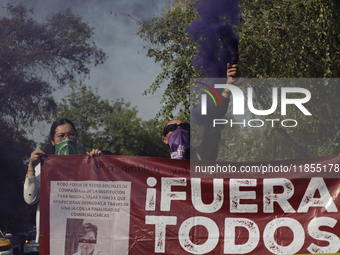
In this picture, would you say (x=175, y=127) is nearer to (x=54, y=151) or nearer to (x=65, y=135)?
(x=65, y=135)

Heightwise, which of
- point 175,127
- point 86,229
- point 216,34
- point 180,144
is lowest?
point 86,229

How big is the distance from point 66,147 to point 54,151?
0.21 metres

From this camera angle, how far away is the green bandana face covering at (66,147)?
483 cm

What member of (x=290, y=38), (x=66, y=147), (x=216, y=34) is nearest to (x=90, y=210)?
(x=66, y=147)

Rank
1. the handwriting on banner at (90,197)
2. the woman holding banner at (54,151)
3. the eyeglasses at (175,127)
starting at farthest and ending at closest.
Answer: the eyeglasses at (175,127)
the handwriting on banner at (90,197)
the woman holding banner at (54,151)

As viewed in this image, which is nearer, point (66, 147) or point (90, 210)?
point (90, 210)

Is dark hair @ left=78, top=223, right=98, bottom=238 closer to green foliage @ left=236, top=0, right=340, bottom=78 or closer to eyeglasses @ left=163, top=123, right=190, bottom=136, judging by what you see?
eyeglasses @ left=163, top=123, right=190, bottom=136

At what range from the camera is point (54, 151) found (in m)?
4.96

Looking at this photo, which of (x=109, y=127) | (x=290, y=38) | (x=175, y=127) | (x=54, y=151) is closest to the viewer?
(x=54, y=151)

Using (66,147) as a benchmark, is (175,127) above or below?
above

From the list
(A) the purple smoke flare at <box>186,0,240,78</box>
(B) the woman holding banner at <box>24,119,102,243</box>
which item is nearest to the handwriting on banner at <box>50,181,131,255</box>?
(B) the woman holding banner at <box>24,119,102,243</box>

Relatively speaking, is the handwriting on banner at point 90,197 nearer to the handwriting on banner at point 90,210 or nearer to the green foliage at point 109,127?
the handwriting on banner at point 90,210

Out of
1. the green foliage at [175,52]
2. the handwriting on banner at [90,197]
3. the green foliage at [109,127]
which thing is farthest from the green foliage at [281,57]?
the green foliage at [109,127]

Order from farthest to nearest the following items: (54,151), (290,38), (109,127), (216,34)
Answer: (109,127) < (290,38) < (216,34) < (54,151)
